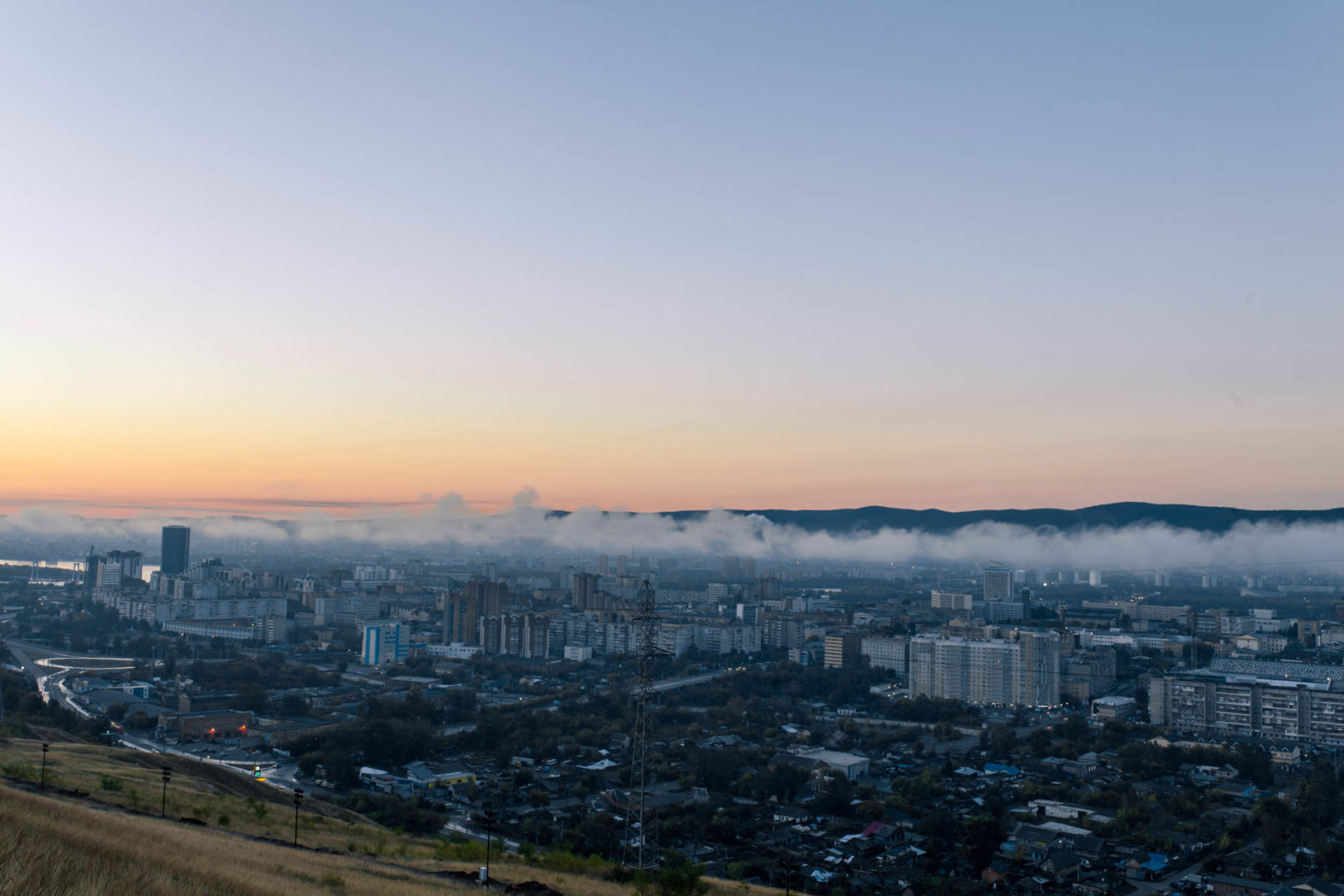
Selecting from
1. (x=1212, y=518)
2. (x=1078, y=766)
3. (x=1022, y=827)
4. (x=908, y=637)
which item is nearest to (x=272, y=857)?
(x=1022, y=827)

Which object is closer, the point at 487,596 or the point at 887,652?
the point at 887,652

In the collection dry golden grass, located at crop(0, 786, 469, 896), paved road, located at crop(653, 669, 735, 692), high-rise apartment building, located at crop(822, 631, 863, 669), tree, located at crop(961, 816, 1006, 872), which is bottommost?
paved road, located at crop(653, 669, 735, 692)

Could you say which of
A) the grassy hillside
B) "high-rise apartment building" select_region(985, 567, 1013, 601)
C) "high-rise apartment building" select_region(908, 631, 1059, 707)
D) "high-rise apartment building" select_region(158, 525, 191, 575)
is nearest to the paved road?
"high-rise apartment building" select_region(908, 631, 1059, 707)

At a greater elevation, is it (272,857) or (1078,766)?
(272,857)

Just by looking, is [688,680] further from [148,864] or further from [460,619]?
[148,864]

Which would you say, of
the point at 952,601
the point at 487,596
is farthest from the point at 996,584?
the point at 487,596

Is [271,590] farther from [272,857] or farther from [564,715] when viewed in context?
[272,857]

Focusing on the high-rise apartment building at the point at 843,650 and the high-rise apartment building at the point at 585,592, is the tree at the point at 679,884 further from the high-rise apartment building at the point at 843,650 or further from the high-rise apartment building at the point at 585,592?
the high-rise apartment building at the point at 585,592

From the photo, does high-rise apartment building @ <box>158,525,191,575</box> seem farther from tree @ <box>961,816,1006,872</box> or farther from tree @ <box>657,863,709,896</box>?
tree @ <box>657,863,709,896</box>
